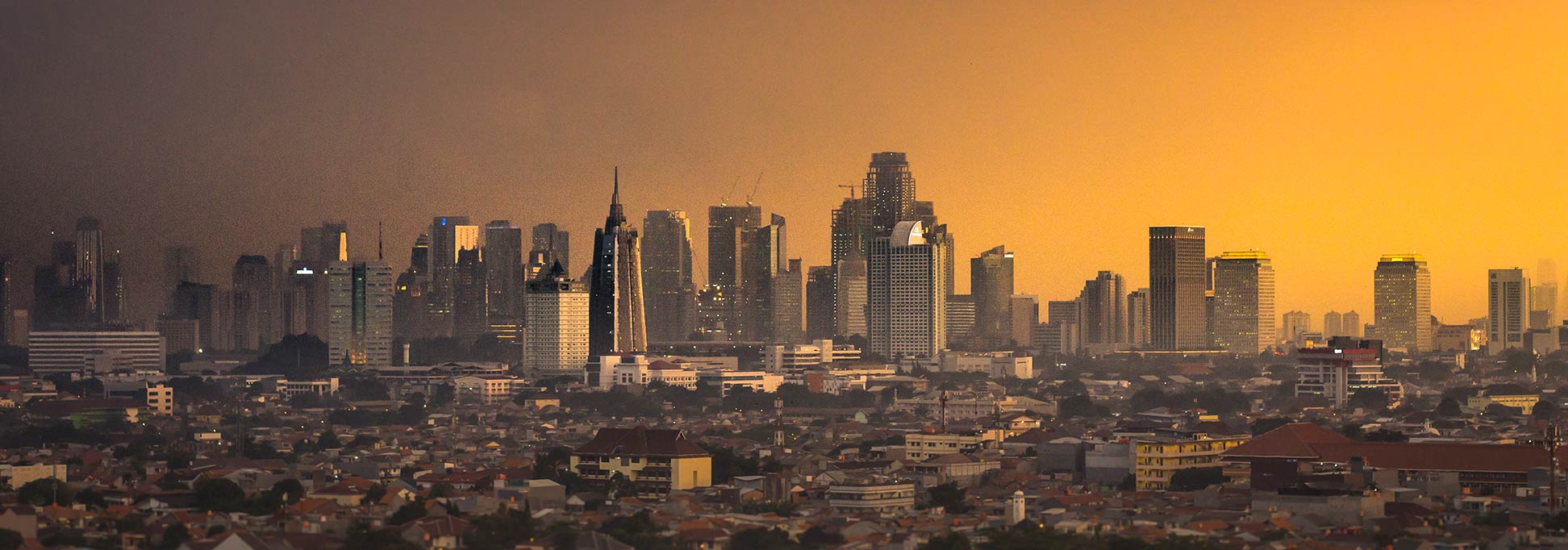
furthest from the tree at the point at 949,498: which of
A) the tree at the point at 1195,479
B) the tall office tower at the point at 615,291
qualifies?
the tall office tower at the point at 615,291

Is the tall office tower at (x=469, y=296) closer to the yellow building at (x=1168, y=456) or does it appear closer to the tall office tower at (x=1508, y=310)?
the tall office tower at (x=1508, y=310)

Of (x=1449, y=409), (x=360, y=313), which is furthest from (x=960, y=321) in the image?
(x=1449, y=409)

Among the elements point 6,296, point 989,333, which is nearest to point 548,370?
point 6,296

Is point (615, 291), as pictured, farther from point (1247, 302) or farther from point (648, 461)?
point (648, 461)

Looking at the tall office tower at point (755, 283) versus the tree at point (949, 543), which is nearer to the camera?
the tree at point (949, 543)

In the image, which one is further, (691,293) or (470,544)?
(691,293)

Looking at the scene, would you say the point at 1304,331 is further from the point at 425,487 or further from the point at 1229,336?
the point at 425,487
